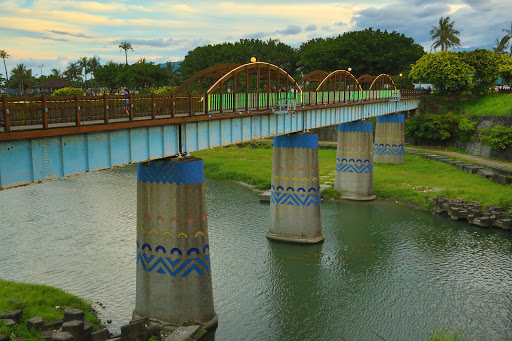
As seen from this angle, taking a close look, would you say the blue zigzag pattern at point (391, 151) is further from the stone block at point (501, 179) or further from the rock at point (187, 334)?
the rock at point (187, 334)

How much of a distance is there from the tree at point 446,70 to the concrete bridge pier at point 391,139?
55.9ft

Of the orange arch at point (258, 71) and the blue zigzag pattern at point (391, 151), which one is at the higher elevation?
the orange arch at point (258, 71)

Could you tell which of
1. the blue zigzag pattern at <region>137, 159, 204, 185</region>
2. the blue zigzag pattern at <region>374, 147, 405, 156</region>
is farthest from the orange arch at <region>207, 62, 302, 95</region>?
the blue zigzag pattern at <region>374, 147, 405, 156</region>

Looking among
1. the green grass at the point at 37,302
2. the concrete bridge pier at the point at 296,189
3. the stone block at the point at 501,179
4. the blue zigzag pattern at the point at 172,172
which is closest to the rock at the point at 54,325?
the green grass at the point at 37,302

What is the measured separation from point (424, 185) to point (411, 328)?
1167 inches

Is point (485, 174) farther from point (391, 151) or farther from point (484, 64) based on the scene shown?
point (484, 64)

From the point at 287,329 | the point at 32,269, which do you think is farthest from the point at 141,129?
the point at 32,269

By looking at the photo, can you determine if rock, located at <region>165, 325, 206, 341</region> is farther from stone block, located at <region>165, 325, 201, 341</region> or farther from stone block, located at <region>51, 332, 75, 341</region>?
stone block, located at <region>51, 332, 75, 341</region>

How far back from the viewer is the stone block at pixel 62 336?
1688 centimetres

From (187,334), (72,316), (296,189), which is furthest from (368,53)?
(72,316)

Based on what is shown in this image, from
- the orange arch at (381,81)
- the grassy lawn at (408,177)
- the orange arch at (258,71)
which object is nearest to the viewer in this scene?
the orange arch at (258,71)

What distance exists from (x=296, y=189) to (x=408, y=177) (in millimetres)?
23960

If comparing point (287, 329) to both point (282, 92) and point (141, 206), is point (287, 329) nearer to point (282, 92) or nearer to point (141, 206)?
point (141, 206)

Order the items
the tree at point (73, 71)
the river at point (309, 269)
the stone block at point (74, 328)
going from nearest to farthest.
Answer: the stone block at point (74, 328) → the river at point (309, 269) → the tree at point (73, 71)
